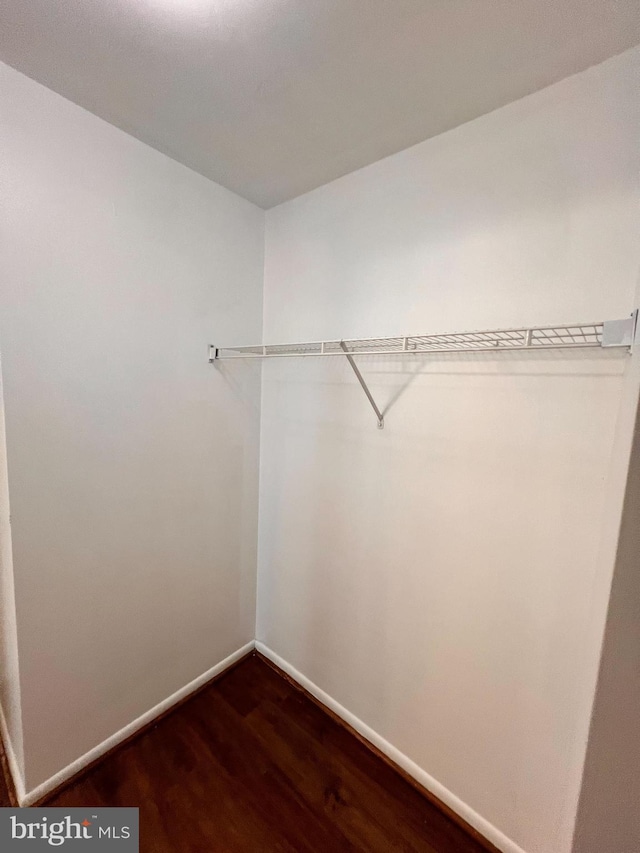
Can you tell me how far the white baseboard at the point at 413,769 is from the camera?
4.36 ft

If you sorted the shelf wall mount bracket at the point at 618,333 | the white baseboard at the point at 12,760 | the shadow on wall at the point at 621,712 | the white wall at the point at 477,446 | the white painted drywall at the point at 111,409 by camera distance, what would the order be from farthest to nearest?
the white baseboard at the point at 12,760 → the white painted drywall at the point at 111,409 → the white wall at the point at 477,446 → the shelf wall mount bracket at the point at 618,333 → the shadow on wall at the point at 621,712

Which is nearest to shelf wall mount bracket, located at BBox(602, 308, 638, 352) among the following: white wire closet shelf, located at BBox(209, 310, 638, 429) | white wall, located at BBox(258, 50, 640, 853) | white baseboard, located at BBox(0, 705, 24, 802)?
white wire closet shelf, located at BBox(209, 310, 638, 429)

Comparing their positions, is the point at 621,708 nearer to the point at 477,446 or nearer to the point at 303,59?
the point at 477,446

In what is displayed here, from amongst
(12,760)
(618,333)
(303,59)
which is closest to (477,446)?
(618,333)

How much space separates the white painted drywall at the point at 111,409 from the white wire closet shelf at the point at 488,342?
328mm

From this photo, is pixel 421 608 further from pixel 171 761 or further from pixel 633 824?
pixel 171 761

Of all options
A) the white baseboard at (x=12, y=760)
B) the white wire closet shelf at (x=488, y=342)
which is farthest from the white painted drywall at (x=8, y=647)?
the white wire closet shelf at (x=488, y=342)

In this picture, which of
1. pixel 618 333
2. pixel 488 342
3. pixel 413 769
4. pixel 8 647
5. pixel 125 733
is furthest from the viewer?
pixel 125 733

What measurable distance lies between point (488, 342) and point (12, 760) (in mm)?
2453

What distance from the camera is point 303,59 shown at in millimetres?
1058

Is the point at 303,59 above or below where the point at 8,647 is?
above

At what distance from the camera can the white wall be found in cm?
106

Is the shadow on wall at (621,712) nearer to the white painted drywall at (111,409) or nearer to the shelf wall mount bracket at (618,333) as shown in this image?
the shelf wall mount bracket at (618,333)

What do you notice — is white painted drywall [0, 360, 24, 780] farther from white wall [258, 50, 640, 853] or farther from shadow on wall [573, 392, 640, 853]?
shadow on wall [573, 392, 640, 853]
